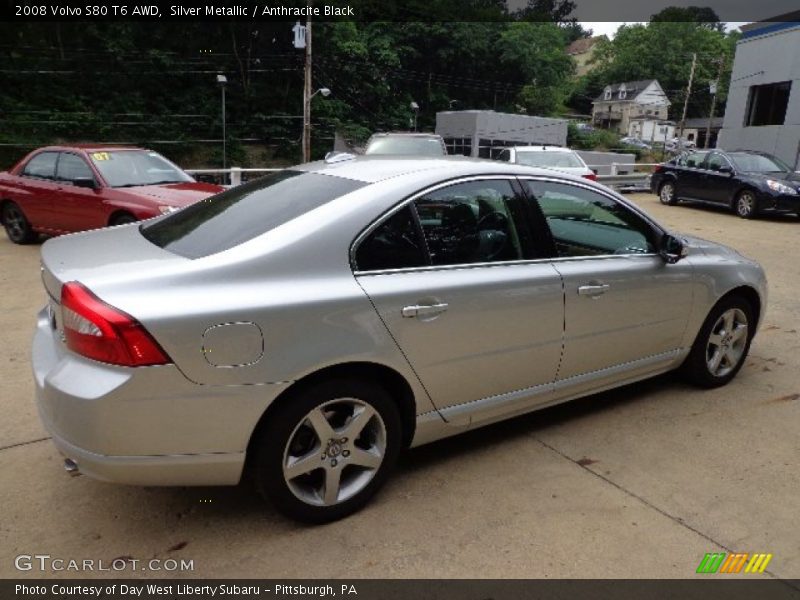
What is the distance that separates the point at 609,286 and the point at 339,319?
1.67m

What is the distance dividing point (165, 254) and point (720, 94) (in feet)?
336

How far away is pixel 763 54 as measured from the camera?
24.5 metres

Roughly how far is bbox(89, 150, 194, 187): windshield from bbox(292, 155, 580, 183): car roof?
533 cm

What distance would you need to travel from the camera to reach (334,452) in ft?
8.93

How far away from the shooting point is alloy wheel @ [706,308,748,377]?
4297 mm

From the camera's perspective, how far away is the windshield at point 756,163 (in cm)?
1431

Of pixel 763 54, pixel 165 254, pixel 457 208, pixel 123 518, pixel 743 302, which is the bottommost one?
pixel 123 518

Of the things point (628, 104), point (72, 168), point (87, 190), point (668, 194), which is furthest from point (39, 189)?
point (628, 104)

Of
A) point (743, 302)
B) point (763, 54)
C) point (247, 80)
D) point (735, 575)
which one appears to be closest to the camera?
point (735, 575)

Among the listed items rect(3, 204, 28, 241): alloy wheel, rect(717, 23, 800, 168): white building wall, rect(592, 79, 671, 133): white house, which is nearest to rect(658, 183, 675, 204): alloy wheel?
rect(717, 23, 800, 168): white building wall

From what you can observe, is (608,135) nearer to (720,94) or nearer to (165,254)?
(720,94)

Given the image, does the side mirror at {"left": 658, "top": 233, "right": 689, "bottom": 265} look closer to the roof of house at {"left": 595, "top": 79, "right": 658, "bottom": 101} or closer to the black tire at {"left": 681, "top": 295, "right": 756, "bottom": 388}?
the black tire at {"left": 681, "top": 295, "right": 756, "bottom": 388}
